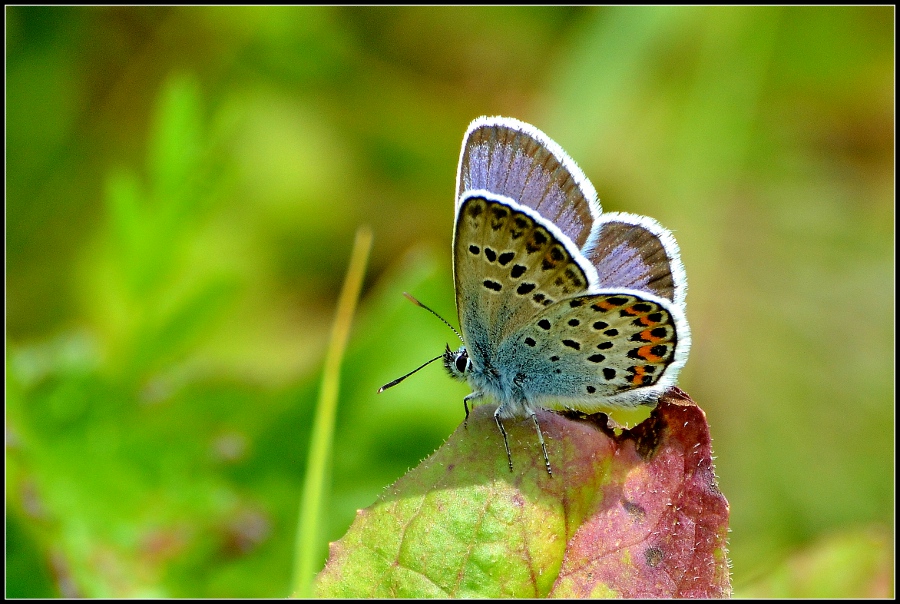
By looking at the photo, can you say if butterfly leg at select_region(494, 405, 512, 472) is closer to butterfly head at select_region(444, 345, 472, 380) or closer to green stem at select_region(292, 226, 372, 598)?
butterfly head at select_region(444, 345, 472, 380)

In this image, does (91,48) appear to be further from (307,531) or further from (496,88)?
(307,531)

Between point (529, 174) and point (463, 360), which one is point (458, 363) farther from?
point (529, 174)

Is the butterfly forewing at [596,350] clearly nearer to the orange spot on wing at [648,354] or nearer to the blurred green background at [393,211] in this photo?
the orange spot on wing at [648,354]

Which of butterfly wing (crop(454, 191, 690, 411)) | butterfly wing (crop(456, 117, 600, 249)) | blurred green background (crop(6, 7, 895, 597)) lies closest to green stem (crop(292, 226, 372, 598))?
blurred green background (crop(6, 7, 895, 597))

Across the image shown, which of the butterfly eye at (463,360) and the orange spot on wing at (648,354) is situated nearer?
the orange spot on wing at (648,354)

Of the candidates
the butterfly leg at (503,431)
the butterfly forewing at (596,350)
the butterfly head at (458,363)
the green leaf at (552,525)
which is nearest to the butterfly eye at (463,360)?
the butterfly head at (458,363)

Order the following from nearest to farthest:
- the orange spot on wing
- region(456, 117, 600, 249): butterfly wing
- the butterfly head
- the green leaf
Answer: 1. the green leaf
2. region(456, 117, 600, 249): butterfly wing
3. the orange spot on wing
4. the butterfly head

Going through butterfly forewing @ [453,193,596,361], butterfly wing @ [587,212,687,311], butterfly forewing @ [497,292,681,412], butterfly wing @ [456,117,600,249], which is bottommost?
butterfly forewing @ [497,292,681,412]

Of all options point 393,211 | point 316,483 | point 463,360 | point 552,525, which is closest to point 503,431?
point 552,525
